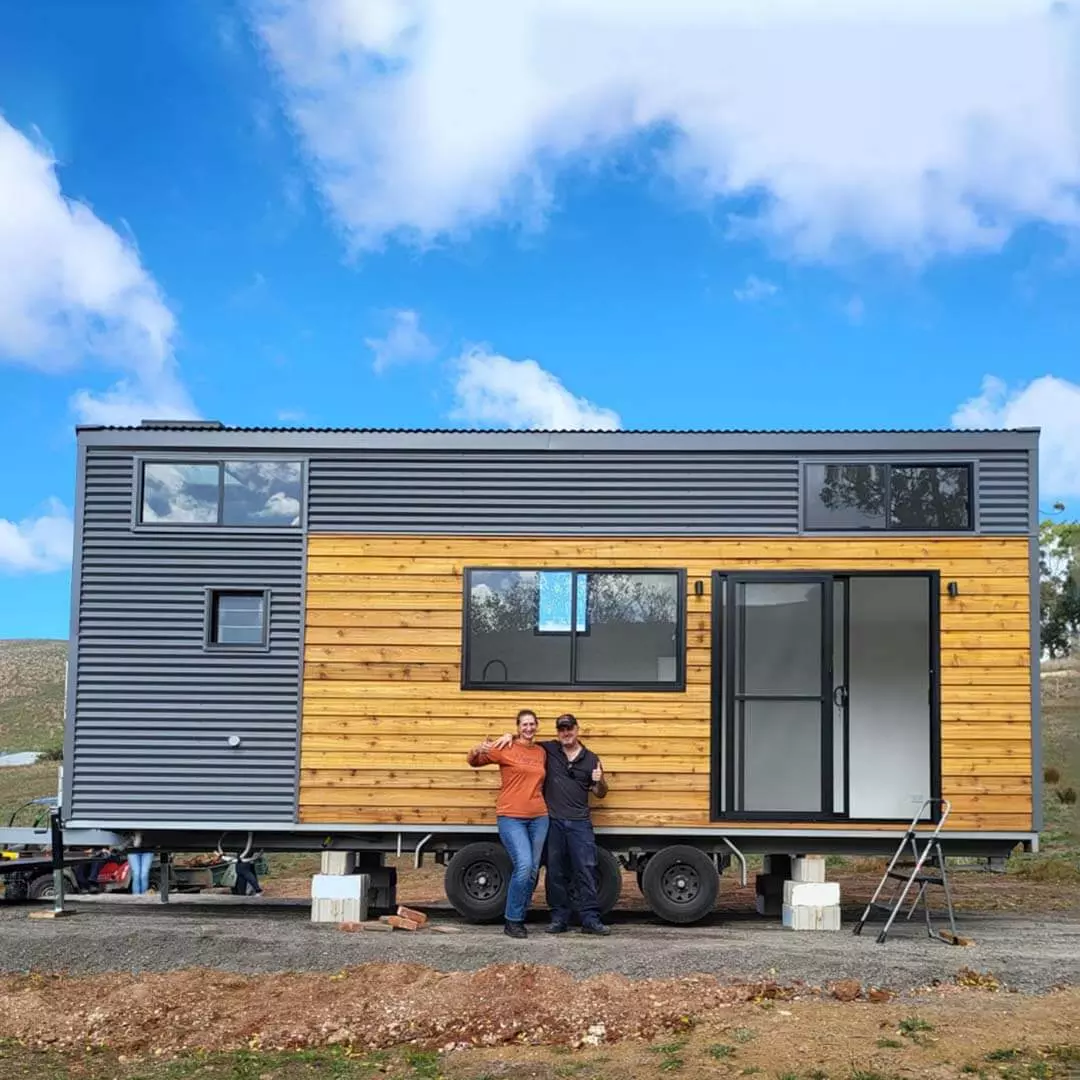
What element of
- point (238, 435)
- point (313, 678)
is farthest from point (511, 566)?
point (238, 435)

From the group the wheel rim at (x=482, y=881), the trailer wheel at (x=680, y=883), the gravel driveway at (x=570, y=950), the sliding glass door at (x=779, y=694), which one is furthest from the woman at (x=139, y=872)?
the sliding glass door at (x=779, y=694)

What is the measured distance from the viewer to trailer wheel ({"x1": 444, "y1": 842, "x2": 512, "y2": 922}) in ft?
33.4

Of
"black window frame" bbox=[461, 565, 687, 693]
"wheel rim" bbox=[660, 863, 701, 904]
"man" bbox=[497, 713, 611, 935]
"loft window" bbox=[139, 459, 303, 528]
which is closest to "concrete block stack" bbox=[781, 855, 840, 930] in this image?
"wheel rim" bbox=[660, 863, 701, 904]

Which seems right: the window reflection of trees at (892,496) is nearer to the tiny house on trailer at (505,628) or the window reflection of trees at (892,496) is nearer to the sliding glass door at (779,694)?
the tiny house on trailer at (505,628)

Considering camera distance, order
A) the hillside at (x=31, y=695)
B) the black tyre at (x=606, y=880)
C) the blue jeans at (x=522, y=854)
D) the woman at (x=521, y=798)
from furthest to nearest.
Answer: the hillside at (x=31, y=695) < the black tyre at (x=606, y=880) < the woman at (x=521, y=798) < the blue jeans at (x=522, y=854)

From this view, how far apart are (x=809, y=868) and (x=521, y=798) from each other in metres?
2.52

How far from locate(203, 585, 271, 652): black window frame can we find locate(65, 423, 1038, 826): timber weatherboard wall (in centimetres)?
6

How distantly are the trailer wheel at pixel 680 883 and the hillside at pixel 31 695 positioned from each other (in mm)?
29172

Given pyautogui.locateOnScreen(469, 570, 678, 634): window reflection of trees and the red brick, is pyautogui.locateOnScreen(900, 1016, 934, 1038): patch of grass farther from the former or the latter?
the red brick

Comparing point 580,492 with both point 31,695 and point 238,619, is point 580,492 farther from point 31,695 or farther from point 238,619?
point 31,695

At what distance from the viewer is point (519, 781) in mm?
9711

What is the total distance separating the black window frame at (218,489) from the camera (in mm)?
10477

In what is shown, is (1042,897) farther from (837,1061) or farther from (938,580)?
(837,1061)

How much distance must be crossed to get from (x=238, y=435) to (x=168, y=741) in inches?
102
